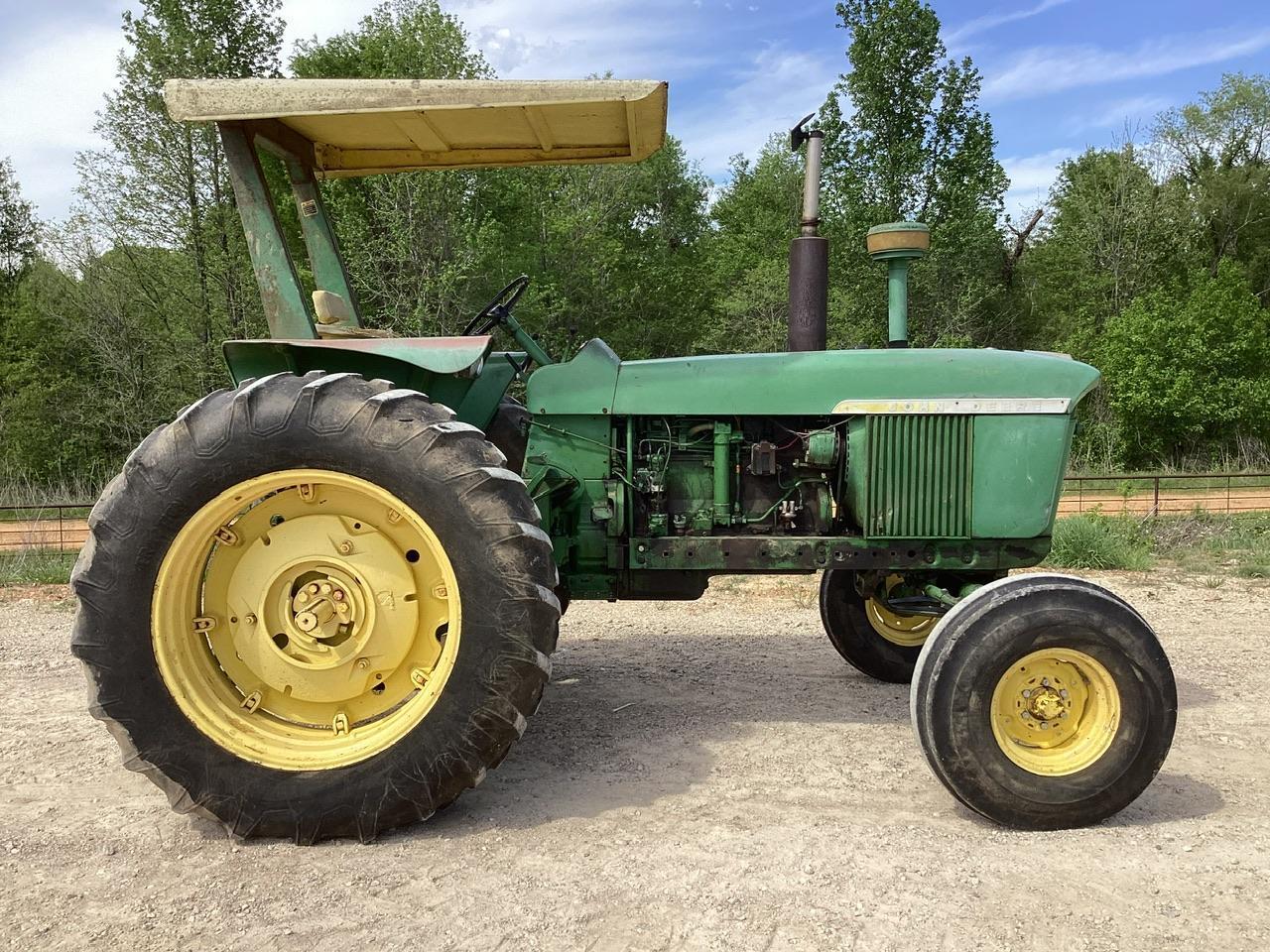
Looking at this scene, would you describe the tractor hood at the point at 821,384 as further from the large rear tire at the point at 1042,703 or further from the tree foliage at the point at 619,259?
the tree foliage at the point at 619,259

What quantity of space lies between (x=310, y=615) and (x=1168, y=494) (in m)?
13.9

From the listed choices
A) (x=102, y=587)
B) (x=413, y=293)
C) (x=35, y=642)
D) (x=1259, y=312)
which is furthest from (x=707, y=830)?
(x=1259, y=312)

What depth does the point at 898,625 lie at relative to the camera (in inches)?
200

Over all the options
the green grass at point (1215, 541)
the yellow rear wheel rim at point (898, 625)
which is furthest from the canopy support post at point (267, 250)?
the green grass at point (1215, 541)

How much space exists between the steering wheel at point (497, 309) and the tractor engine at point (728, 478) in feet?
3.03

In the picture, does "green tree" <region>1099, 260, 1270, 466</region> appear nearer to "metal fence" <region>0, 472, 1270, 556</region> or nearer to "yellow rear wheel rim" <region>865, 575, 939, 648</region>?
"metal fence" <region>0, 472, 1270, 556</region>

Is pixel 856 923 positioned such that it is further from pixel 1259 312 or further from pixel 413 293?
pixel 1259 312

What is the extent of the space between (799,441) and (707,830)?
1.69 m

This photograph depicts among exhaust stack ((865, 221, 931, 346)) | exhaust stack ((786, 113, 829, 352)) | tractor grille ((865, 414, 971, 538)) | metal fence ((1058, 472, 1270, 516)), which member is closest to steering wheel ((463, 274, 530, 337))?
exhaust stack ((786, 113, 829, 352))

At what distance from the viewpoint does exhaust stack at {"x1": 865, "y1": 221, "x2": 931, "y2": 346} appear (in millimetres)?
4109

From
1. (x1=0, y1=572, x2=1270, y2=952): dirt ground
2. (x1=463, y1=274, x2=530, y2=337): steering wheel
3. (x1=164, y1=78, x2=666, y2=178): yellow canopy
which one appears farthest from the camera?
(x1=463, y1=274, x2=530, y2=337): steering wheel

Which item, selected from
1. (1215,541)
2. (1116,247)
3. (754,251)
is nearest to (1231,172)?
(1116,247)

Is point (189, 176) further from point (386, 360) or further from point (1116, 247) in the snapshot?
point (1116, 247)

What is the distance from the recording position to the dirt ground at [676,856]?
251 centimetres
